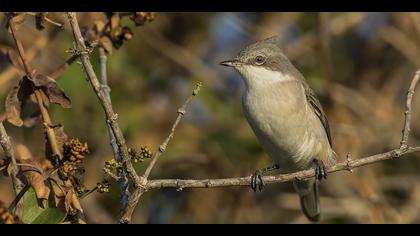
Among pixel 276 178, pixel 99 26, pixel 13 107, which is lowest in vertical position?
pixel 276 178

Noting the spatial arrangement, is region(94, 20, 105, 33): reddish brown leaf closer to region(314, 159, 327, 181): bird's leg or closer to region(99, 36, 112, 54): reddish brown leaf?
region(99, 36, 112, 54): reddish brown leaf

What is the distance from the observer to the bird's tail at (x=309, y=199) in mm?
5781

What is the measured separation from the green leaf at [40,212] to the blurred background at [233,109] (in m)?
2.75

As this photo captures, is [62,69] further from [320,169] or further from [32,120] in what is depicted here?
[320,169]

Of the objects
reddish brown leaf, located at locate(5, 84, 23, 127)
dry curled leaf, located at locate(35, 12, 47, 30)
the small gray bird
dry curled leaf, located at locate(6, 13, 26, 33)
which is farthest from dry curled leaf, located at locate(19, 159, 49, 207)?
the small gray bird

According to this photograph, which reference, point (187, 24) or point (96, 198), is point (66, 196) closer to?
point (96, 198)

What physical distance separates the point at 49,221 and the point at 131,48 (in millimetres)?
4167

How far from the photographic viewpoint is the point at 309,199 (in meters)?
5.80

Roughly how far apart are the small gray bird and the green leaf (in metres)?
1.95

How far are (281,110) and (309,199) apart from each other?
1.35m

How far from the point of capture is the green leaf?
2896 mm

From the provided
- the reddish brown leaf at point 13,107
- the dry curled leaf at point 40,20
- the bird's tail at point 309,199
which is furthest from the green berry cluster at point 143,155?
the bird's tail at point 309,199

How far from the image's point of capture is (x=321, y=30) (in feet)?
20.7

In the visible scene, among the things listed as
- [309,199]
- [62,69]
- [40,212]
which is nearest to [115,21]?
[62,69]
